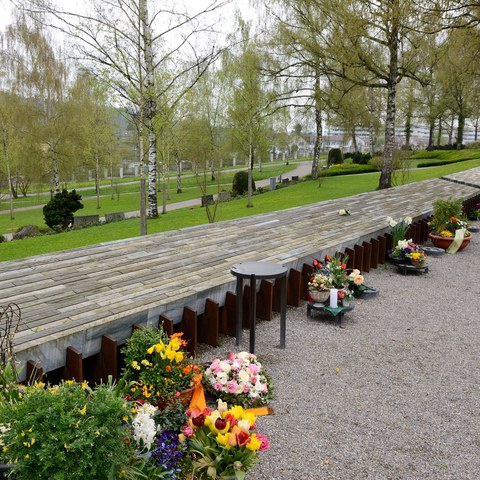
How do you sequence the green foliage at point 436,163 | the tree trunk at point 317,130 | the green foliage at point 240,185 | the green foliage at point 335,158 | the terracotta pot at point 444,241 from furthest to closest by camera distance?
the green foliage at point 335,158 → the green foliage at point 436,163 → the green foliage at point 240,185 → the tree trunk at point 317,130 → the terracotta pot at point 444,241

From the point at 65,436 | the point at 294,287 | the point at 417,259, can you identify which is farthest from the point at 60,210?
the point at 65,436

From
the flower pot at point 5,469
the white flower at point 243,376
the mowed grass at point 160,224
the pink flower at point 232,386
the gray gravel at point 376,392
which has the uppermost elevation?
the flower pot at point 5,469

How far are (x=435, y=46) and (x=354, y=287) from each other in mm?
13056

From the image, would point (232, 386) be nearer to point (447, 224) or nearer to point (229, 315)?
point (229, 315)

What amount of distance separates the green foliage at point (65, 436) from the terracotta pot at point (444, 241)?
8.70 m

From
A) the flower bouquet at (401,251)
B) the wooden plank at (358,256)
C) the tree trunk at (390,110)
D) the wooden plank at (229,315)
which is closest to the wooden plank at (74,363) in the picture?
the wooden plank at (229,315)

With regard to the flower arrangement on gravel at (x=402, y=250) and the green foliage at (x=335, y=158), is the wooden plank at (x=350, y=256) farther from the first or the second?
the green foliage at (x=335, y=158)

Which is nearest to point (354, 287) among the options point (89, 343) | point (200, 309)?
point (200, 309)

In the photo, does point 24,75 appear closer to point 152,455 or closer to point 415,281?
point 415,281

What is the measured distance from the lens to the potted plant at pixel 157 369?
316cm

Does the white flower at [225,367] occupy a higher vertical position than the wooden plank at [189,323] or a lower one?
lower

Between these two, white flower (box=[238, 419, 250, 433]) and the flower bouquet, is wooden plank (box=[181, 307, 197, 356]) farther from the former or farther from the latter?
the flower bouquet

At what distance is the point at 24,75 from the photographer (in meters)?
23.4

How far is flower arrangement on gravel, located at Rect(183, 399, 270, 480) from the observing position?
2.44 m
